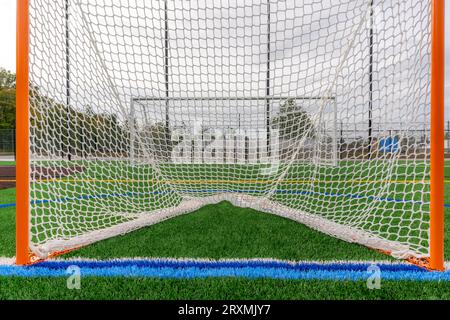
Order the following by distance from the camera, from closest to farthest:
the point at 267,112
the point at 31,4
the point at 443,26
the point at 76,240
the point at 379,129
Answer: the point at 443,26 < the point at 31,4 < the point at 76,240 < the point at 379,129 < the point at 267,112

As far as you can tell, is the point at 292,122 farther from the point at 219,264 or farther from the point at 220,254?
the point at 219,264

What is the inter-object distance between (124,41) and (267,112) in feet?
4.14

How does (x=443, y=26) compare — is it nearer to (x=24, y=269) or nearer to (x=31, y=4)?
(x=31, y=4)

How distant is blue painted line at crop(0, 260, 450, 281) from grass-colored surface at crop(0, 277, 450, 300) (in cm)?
5

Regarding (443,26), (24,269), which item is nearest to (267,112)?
(443,26)

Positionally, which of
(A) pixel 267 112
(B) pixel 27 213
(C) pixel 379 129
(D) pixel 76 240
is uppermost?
(A) pixel 267 112

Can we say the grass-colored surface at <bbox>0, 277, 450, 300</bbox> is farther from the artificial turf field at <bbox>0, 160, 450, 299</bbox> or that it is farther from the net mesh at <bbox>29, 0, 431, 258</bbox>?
the net mesh at <bbox>29, 0, 431, 258</bbox>

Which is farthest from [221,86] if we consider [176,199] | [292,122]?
[176,199]

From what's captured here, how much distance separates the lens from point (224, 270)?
1456 mm

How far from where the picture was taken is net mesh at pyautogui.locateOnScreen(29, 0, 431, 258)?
1.69 metres

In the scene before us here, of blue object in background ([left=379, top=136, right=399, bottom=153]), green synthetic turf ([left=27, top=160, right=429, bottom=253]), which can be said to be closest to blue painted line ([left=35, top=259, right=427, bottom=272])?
green synthetic turf ([left=27, top=160, right=429, bottom=253])

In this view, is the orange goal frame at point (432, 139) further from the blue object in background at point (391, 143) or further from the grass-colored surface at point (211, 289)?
the blue object in background at point (391, 143)
